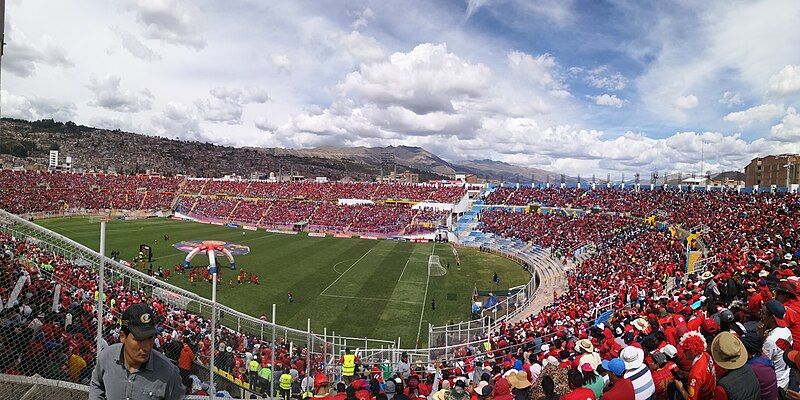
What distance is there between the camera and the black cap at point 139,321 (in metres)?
2.82

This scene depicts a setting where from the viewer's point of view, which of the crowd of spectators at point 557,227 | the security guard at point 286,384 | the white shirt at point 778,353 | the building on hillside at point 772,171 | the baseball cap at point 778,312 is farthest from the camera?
the building on hillside at point 772,171

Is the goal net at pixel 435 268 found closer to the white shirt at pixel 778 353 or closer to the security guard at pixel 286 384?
the security guard at pixel 286 384

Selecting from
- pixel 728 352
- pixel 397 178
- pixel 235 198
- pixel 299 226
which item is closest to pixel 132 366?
pixel 728 352

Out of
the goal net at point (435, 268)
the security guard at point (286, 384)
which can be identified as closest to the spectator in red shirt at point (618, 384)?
the security guard at point (286, 384)

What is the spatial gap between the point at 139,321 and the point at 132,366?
1.10 feet

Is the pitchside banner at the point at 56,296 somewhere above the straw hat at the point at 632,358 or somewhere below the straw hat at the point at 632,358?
above

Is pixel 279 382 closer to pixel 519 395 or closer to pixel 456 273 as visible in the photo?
pixel 519 395

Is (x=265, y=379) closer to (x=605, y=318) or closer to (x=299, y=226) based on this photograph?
(x=605, y=318)

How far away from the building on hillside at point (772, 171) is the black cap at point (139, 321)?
79600 millimetres

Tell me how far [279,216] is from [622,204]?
40.4 meters

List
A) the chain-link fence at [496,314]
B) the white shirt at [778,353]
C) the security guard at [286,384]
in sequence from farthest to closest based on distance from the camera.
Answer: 1. the chain-link fence at [496,314]
2. the security guard at [286,384]
3. the white shirt at [778,353]

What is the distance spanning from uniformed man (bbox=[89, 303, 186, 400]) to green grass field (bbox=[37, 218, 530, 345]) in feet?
53.3

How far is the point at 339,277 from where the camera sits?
2942 cm

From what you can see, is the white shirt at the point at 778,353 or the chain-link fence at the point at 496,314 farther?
the chain-link fence at the point at 496,314
